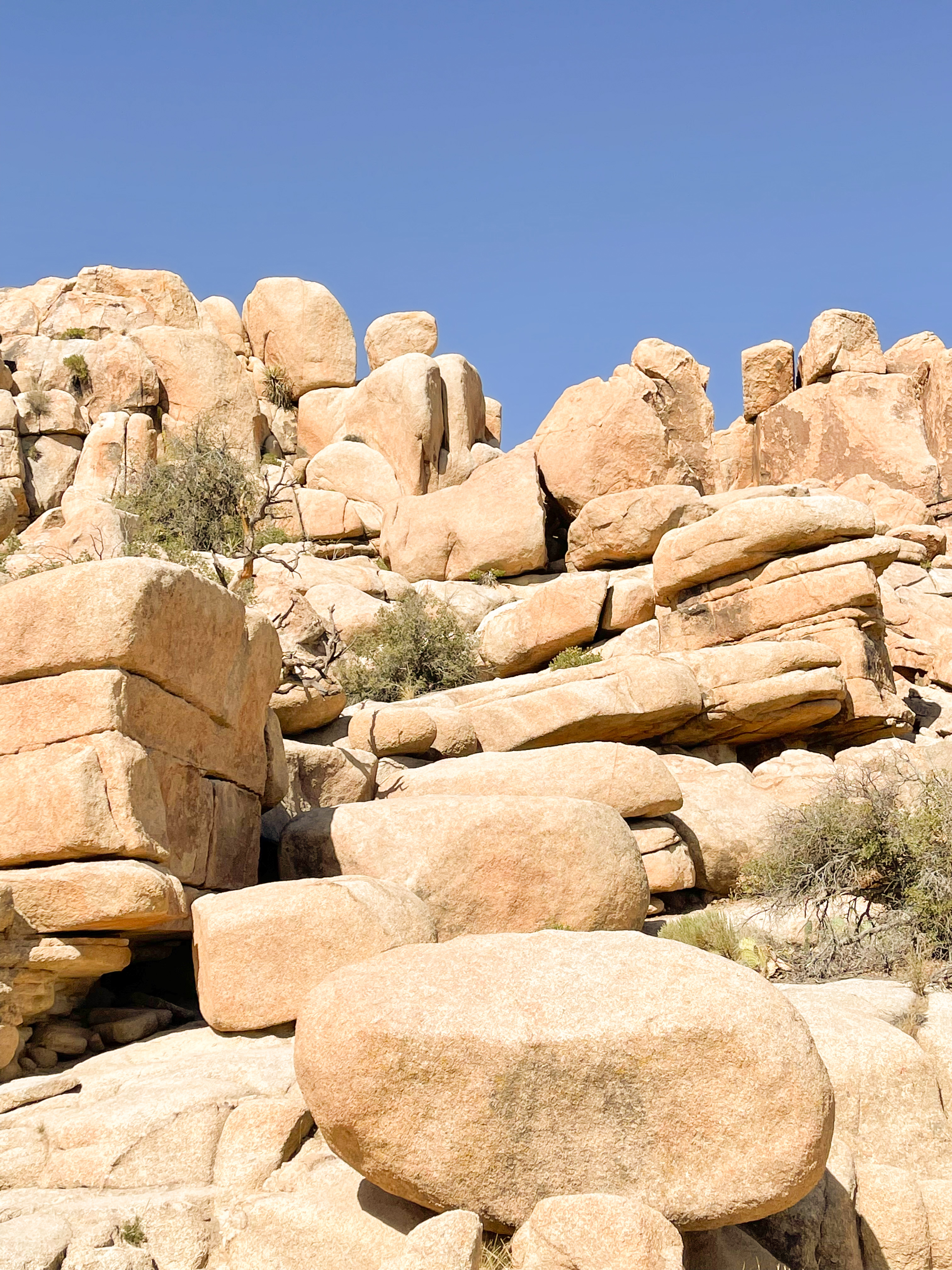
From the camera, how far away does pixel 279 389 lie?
1324 inches

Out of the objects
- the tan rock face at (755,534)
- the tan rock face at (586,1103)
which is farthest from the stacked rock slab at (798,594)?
the tan rock face at (586,1103)

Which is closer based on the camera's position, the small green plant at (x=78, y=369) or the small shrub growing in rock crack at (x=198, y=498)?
the small shrub growing in rock crack at (x=198, y=498)

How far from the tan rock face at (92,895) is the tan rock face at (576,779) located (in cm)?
434

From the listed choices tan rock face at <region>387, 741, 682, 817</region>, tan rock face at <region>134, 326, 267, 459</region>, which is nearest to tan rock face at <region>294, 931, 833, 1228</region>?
tan rock face at <region>387, 741, 682, 817</region>

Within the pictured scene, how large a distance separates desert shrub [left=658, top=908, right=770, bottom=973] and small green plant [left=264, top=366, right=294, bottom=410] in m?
25.7

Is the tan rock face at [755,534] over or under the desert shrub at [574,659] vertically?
over

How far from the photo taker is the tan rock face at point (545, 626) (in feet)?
63.0

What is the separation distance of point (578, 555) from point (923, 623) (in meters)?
6.51

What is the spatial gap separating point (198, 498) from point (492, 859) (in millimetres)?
17838

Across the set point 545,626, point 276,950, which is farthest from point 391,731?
point 545,626

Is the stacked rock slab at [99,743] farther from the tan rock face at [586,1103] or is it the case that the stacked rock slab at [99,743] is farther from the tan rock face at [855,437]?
the tan rock face at [855,437]

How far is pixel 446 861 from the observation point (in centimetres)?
955

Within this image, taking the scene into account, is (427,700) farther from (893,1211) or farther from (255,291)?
(255,291)

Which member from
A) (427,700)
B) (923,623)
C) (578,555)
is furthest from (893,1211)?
(578,555)
